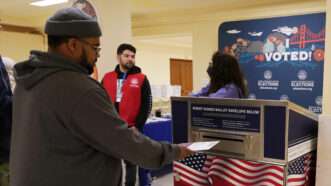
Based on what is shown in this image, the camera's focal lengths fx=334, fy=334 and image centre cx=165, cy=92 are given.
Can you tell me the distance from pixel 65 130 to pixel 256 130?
741mm

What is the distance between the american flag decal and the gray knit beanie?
0.79 metres

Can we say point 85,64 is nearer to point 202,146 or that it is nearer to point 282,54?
point 202,146

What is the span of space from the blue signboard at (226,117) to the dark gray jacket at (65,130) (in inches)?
15.3

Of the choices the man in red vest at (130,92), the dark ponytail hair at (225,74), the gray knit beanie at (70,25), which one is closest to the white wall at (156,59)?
the man in red vest at (130,92)

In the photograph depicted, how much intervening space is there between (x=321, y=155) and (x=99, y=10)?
8.60 ft

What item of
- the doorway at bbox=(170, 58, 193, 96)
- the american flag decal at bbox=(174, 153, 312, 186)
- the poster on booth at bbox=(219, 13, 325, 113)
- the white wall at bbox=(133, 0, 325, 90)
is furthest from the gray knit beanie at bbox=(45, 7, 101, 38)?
the doorway at bbox=(170, 58, 193, 96)

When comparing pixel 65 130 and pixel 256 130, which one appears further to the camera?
pixel 256 130

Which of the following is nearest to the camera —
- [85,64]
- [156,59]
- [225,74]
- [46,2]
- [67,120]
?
[67,120]

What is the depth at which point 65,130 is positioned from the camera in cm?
112

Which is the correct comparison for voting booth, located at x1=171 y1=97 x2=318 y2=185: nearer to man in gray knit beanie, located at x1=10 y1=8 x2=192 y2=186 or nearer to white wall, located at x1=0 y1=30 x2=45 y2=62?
man in gray knit beanie, located at x1=10 y1=8 x2=192 y2=186

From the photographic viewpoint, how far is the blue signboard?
4.45ft

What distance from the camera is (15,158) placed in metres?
1.23

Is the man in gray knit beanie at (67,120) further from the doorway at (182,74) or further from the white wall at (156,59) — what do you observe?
the doorway at (182,74)

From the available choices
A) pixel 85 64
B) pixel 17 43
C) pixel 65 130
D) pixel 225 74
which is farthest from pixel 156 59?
pixel 65 130
